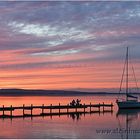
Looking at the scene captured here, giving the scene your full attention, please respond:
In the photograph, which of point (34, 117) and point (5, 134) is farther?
point (34, 117)

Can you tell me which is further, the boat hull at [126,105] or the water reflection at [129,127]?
the boat hull at [126,105]

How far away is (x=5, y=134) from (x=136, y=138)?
11002 mm

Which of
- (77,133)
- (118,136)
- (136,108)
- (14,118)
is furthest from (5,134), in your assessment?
(136,108)

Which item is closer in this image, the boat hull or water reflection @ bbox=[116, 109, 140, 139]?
water reflection @ bbox=[116, 109, 140, 139]

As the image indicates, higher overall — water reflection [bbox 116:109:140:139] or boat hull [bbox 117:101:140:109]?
boat hull [bbox 117:101:140:109]

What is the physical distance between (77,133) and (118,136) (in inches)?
146

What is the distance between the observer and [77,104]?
54062mm

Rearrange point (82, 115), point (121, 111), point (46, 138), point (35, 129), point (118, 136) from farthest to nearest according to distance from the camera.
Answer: point (121, 111) → point (82, 115) → point (35, 129) → point (118, 136) → point (46, 138)

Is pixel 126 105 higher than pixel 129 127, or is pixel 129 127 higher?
pixel 126 105

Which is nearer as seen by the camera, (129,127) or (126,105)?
(129,127)

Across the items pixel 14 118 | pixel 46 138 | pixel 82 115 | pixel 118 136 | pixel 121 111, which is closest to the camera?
pixel 46 138

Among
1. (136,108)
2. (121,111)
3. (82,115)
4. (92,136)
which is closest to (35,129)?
(92,136)

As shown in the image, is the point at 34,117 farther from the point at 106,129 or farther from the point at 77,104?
the point at 106,129

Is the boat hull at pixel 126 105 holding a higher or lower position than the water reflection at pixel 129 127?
higher
